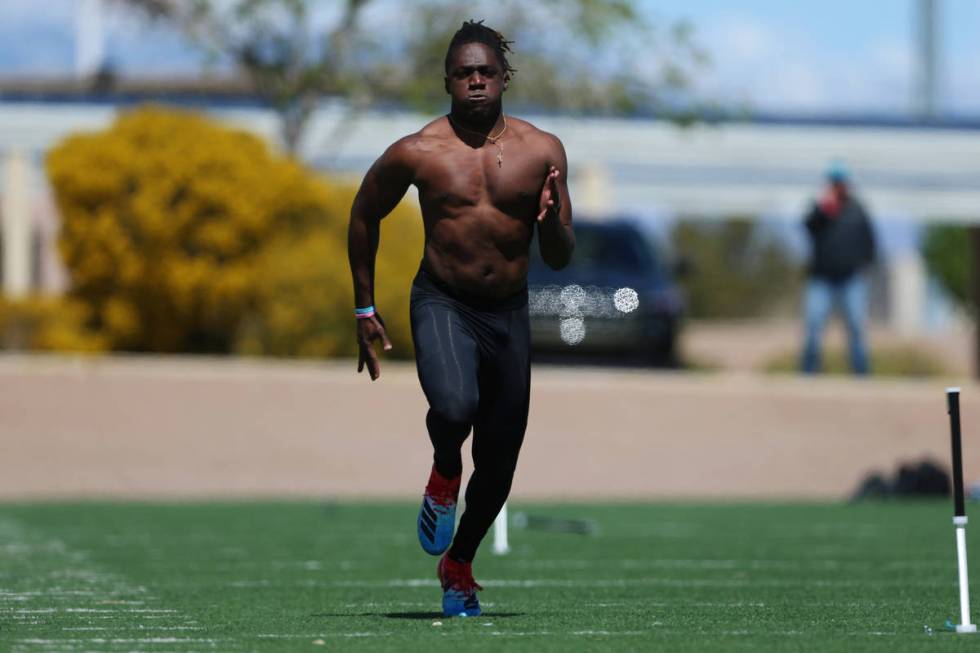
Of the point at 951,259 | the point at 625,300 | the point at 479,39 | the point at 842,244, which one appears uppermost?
the point at 951,259

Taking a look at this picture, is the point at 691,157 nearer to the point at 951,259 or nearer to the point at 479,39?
the point at 479,39

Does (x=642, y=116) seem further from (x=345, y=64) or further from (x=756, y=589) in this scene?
(x=756, y=589)

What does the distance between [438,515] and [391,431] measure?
1197 centimetres

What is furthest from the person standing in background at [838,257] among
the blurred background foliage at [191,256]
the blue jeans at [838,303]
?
the blurred background foliage at [191,256]

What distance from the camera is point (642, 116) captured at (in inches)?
1180

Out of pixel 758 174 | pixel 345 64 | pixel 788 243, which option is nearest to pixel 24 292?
pixel 345 64

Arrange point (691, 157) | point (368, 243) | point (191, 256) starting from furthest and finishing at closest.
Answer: point (691, 157) < point (191, 256) < point (368, 243)

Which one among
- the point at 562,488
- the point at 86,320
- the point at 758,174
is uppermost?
the point at 758,174

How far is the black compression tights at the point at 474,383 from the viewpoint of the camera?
7.66 meters

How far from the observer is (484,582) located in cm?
1034

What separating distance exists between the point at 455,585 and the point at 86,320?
14.1m

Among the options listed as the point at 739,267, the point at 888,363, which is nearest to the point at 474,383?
the point at 888,363

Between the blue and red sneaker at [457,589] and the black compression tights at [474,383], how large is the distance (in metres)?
0.04

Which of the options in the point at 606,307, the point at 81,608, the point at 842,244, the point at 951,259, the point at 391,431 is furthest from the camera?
the point at 951,259
